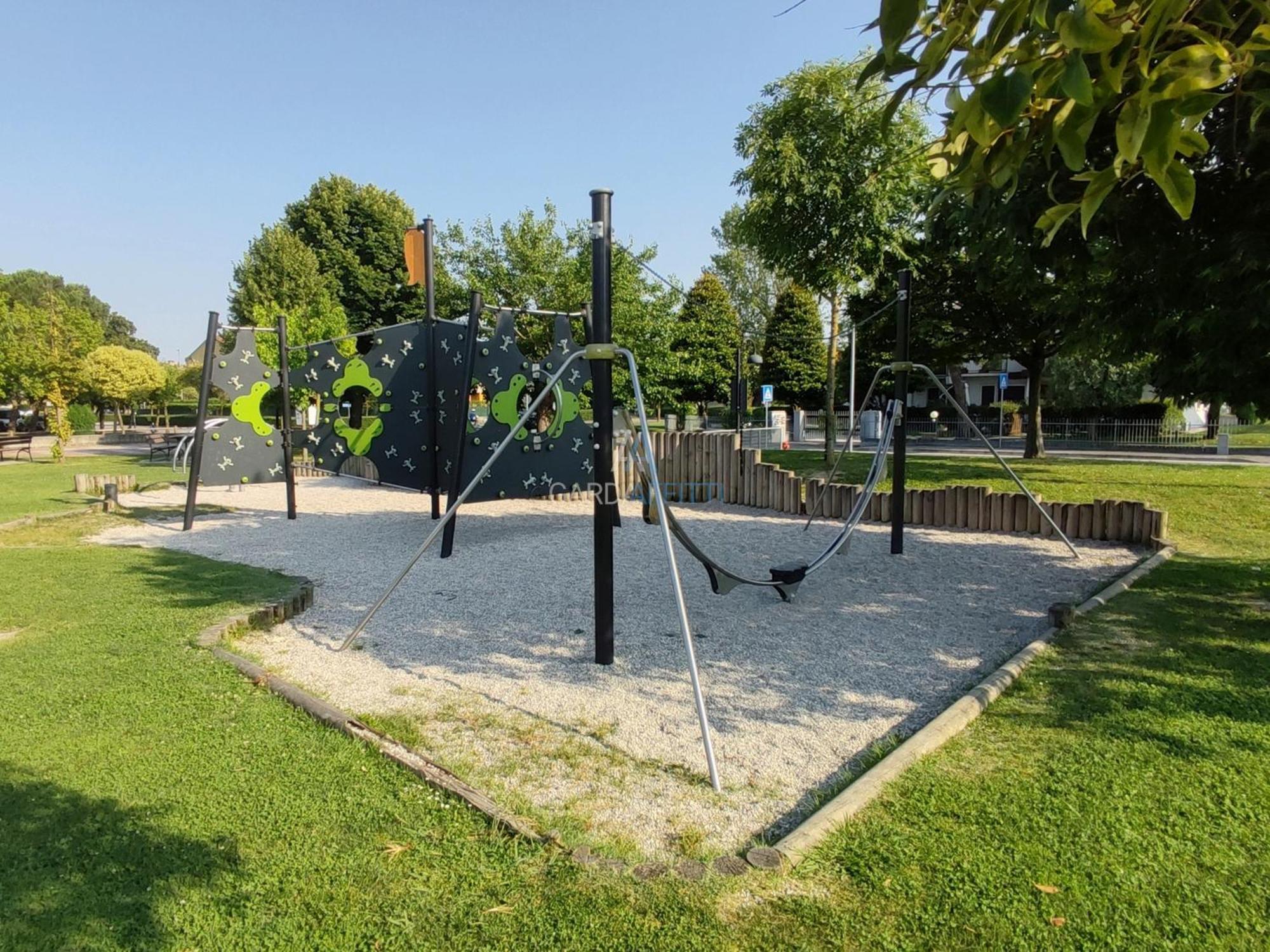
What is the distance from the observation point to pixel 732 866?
2.68 m

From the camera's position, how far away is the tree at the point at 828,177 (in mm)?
14250

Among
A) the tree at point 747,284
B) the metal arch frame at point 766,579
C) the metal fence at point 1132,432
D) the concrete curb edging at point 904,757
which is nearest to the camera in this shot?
the concrete curb edging at point 904,757

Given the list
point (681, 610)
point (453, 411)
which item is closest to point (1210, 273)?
point (681, 610)

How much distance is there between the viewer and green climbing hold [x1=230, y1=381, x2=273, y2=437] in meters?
11.7

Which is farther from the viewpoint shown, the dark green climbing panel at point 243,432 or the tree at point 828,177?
the tree at point 828,177

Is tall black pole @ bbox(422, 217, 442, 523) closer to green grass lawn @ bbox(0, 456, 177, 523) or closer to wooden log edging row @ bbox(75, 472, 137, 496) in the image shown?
green grass lawn @ bbox(0, 456, 177, 523)

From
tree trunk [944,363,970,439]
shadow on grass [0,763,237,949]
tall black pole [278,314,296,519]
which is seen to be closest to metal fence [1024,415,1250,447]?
tree trunk [944,363,970,439]

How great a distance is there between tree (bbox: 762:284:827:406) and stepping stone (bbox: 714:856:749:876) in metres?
42.6

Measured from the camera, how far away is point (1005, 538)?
9516mm

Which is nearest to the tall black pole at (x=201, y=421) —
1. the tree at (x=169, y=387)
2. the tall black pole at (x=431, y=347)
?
the tall black pole at (x=431, y=347)

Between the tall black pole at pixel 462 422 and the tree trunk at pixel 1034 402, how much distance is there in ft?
46.0

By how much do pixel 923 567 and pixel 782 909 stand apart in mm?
6112

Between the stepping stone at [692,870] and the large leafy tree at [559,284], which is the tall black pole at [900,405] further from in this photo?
the large leafy tree at [559,284]

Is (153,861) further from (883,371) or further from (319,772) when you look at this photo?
(883,371)
